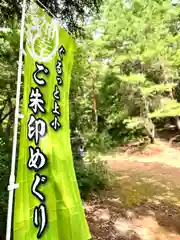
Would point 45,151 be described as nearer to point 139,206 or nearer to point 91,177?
point 139,206

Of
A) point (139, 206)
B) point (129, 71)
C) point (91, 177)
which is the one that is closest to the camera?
point (139, 206)

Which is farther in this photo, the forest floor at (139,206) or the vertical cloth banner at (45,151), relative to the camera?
the forest floor at (139,206)

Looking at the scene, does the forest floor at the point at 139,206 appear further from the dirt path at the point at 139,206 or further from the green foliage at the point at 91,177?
the green foliage at the point at 91,177

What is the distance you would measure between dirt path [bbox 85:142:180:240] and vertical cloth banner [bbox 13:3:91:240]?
1683 millimetres

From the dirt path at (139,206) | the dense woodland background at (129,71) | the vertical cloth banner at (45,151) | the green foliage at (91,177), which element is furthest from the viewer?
the dense woodland background at (129,71)

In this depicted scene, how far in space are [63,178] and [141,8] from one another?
383 inches

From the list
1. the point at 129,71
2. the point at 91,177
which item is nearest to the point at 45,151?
the point at 91,177

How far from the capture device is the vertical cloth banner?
4.85 ft

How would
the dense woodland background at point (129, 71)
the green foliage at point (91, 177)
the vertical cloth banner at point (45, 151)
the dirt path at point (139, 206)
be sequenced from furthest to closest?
1. the dense woodland background at point (129, 71)
2. the green foliage at point (91, 177)
3. the dirt path at point (139, 206)
4. the vertical cloth banner at point (45, 151)

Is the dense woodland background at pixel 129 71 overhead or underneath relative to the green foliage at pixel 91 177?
overhead

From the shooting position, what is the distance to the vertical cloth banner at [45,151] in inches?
58.2

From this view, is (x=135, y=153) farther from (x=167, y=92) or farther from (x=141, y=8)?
(x=141, y=8)

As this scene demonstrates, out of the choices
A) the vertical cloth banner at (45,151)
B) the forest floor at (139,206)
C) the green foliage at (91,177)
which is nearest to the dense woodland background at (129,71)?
the green foliage at (91,177)

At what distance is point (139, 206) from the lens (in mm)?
4242
